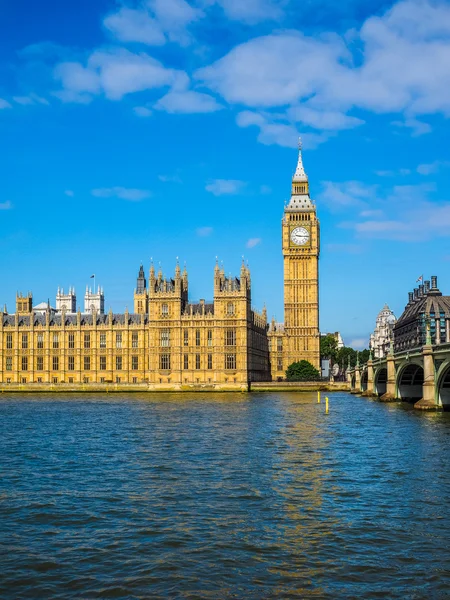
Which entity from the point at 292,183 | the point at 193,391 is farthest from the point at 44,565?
the point at 292,183

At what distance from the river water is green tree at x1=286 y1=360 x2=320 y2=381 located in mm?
92470

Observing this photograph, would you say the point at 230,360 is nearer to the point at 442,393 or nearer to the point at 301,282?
the point at 301,282

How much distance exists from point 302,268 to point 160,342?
4086cm

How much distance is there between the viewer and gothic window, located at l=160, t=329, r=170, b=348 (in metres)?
130

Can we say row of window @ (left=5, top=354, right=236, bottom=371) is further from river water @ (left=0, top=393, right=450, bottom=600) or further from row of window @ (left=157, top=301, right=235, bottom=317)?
river water @ (left=0, top=393, right=450, bottom=600)

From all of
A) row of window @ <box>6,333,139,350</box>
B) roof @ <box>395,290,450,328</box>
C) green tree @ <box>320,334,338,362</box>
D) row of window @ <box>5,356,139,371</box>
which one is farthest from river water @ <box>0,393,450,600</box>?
green tree @ <box>320,334,338,362</box>

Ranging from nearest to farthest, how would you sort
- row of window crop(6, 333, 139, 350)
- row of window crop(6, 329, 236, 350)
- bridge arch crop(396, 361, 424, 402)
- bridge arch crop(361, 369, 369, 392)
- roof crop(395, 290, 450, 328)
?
bridge arch crop(396, 361, 424, 402) < bridge arch crop(361, 369, 369, 392) < row of window crop(6, 329, 236, 350) < roof crop(395, 290, 450, 328) < row of window crop(6, 333, 139, 350)

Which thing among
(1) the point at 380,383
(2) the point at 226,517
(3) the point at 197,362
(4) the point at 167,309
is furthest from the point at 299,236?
(2) the point at 226,517

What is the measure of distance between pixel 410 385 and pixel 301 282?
6949cm

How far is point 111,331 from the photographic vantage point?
5379 inches

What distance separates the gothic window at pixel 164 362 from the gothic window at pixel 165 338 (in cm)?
178

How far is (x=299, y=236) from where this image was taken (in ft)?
520

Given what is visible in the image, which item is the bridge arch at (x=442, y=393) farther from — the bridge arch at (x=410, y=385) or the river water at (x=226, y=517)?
the bridge arch at (x=410, y=385)

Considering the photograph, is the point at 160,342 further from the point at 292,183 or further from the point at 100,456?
the point at 100,456
